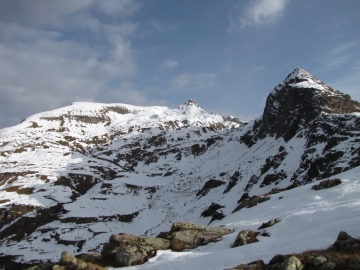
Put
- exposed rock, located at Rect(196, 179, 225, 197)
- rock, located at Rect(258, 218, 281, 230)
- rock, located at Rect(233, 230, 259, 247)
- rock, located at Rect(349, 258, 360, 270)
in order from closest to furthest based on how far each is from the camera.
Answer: rock, located at Rect(349, 258, 360, 270) < rock, located at Rect(233, 230, 259, 247) < rock, located at Rect(258, 218, 281, 230) < exposed rock, located at Rect(196, 179, 225, 197)

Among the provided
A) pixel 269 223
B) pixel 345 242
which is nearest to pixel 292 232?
pixel 269 223

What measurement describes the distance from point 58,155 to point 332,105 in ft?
447

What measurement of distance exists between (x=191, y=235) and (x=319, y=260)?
11.8 metres

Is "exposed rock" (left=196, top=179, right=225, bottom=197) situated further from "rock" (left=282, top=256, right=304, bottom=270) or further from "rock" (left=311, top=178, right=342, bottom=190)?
"rock" (left=282, top=256, right=304, bottom=270)

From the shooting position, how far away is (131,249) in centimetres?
2011

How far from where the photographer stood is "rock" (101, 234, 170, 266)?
1941 centimetres

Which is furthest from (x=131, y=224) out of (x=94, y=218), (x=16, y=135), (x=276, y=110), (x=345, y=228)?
(x=16, y=135)

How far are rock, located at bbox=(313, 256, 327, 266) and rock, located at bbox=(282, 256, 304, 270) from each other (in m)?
0.63

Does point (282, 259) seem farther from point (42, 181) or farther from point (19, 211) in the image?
point (42, 181)

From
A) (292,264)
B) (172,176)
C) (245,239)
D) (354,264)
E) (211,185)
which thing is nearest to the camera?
(354,264)

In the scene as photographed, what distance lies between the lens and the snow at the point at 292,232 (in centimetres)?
1538

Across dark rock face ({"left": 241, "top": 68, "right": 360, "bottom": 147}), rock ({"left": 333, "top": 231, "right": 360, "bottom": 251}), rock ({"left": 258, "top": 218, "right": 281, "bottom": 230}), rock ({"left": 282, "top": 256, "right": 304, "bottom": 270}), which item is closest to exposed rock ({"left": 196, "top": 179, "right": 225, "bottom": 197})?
dark rock face ({"left": 241, "top": 68, "right": 360, "bottom": 147})

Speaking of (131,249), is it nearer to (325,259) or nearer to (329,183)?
(325,259)

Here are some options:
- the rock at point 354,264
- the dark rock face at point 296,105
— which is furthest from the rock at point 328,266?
the dark rock face at point 296,105
